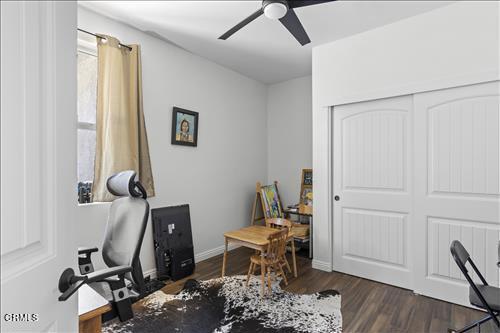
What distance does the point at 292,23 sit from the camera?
7.50 feet

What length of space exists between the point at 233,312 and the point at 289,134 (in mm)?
3039

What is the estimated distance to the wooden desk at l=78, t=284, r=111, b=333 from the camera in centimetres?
118

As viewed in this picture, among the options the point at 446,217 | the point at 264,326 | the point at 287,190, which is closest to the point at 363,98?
the point at 446,217

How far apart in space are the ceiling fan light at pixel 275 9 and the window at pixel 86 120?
1.79 meters

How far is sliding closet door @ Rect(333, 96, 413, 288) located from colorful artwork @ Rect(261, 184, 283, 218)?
113 centimetres

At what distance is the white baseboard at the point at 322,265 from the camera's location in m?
3.24

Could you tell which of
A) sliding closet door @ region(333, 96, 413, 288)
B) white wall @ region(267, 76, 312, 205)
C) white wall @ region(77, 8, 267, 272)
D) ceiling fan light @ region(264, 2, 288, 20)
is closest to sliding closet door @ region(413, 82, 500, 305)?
sliding closet door @ region(333, 96, 413, 288)

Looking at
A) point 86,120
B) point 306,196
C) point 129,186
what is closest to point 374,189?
point 306,196

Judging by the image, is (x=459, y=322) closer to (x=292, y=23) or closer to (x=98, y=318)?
(x=98, y=318)

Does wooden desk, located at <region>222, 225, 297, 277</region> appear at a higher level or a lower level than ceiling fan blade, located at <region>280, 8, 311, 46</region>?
lower

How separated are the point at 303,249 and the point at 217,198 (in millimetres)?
1514

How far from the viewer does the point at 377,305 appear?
2453mm

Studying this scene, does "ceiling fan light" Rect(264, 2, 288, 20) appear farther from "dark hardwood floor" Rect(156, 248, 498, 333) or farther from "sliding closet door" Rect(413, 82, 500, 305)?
"dark hardwood floor" Rect(156, 248, 498, 333)

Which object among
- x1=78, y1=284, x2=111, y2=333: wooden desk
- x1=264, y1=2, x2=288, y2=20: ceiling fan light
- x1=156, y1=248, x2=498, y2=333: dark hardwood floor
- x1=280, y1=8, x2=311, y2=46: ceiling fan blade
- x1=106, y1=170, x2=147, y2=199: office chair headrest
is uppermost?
x1=280, y1=8, x2=311, y2=46: ceiling fan blade
